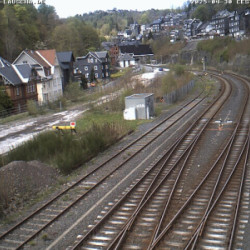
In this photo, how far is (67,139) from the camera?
15.3 metres

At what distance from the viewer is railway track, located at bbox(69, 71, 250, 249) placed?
7578 mm

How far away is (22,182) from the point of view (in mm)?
11156

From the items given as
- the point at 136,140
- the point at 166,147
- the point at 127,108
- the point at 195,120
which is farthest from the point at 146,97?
the point at 166,147

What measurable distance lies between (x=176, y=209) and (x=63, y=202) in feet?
10.3

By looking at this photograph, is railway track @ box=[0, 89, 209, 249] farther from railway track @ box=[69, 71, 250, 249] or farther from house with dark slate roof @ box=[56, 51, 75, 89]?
house with dark slate roof @ box=[56, 51, 75, 89]

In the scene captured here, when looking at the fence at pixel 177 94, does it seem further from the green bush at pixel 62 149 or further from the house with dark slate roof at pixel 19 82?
the house with dark slate roof at pixel 19 82

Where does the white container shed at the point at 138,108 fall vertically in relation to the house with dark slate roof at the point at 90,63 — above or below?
below

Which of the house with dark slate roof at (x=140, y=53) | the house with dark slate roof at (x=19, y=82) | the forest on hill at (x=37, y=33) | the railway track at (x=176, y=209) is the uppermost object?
the forest on hill at (x=37, y=33)

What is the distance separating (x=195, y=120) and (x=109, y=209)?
13.0 metres

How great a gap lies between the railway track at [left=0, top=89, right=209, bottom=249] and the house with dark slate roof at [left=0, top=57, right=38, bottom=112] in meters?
21.4

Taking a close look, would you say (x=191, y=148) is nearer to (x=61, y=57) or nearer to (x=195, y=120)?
(x=195, y=120)

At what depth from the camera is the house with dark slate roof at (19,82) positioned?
36531 millimetres

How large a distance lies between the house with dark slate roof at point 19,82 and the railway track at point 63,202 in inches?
841

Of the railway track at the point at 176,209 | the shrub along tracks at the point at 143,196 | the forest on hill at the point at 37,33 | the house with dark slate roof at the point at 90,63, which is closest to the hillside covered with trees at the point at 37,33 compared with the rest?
the forest on hill at the point at 37,33
